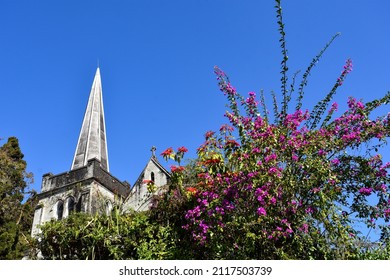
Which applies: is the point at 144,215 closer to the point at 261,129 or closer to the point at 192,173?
the point at 192,173

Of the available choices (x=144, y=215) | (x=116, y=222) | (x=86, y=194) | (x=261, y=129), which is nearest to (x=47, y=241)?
(x=116, y=222)

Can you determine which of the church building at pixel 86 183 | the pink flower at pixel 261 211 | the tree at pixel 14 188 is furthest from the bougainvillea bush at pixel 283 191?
the tree at pixel 14 188

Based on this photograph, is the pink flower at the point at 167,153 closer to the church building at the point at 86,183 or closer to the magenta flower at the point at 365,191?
the magenta flower at the point at 365,191

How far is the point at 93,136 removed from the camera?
30594 millimetres

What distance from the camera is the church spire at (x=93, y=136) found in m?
29.4

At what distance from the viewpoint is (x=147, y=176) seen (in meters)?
22.2

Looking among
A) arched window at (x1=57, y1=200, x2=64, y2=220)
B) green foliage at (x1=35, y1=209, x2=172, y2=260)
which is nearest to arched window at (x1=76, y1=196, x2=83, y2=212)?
arched window at (x1=57, y1=200, x2=64, y2=220)

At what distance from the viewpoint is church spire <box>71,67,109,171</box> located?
29438 millimetres

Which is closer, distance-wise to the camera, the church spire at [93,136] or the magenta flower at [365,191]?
the magenta flower at [365,191]

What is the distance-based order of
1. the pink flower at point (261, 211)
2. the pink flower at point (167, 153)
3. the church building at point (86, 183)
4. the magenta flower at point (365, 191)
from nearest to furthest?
the pink flower at point (261, 211) < the magenta flower at point (365, 191) < the pink flower at point (167, 153) < the church building at point (86, 183)

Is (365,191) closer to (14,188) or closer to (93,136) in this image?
(93,136)

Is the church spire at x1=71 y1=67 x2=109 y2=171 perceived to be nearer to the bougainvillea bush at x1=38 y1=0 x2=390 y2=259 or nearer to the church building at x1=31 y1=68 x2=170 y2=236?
the church building at x1=31 y1=68 x2=170 y2=236

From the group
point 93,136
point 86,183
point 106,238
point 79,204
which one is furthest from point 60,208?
point 106,238

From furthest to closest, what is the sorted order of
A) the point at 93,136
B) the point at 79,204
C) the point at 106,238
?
1. the point at 93,136
2. the point at 79,204
3. the point at 106,238
